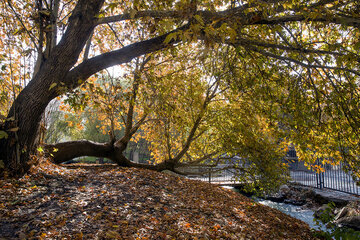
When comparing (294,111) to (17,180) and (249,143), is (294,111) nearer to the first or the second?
(249,143)

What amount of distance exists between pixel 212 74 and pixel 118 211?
427cm

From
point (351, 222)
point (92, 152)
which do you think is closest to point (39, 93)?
point (92, 152)

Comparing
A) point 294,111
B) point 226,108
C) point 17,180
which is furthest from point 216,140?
point 17,180

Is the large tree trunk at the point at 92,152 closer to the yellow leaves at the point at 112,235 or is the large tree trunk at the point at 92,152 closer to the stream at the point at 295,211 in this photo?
the yellow leaves at the point at 112,235

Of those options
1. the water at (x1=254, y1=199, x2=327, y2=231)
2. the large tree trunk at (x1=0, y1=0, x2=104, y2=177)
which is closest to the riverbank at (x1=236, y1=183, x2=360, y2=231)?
the water at (x1=254, y1=199, x2=327, y2=231)

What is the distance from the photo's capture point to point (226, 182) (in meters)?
14.6

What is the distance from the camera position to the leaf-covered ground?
279 centimetres

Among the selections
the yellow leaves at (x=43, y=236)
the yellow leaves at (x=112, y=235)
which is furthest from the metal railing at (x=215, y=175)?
the yellow leaves at (x=43, y=236)

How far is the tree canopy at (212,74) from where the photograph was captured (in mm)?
3629

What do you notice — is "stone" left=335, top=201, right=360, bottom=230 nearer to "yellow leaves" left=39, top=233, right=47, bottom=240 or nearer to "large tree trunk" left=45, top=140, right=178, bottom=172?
"large tree trunk" left=45, top=140, right=178, bottom=172

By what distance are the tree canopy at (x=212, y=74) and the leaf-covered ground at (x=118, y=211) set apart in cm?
87

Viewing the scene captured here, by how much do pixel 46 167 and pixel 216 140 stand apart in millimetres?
4911

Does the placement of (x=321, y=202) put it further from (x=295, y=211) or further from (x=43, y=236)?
(x=43, y=236)

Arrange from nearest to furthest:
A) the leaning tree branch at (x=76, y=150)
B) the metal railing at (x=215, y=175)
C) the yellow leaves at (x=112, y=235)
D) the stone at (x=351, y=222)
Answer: the yellow leaves at (x=112, y=235) < the leaning tree branch at (x=76, y=150) < the stone at (x=351, y=222) < the metal railing at (x=215, y=175)
